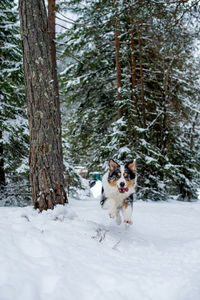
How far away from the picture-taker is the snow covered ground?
1848mm

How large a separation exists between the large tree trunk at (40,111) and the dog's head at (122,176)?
1114mm

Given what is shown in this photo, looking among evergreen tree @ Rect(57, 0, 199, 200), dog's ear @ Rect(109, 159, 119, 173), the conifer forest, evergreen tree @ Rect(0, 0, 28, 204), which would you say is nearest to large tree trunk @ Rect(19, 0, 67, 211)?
the conifer forest

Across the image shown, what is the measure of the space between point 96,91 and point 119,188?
8.04m

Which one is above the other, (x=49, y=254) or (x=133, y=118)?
(x=133, y=118)

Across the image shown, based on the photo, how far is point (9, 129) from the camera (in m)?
8.45

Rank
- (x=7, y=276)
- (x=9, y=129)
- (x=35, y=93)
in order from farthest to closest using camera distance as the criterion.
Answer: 1. (x=9, y=129)
2. (x=35, y=93)
3. (x=7, y=276)

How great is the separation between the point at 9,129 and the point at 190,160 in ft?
29.6

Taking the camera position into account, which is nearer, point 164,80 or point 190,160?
point 164,80

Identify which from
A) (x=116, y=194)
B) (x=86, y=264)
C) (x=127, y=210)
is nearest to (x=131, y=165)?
(x=116, y=194)

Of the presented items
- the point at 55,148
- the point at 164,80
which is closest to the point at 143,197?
the point at 164,80

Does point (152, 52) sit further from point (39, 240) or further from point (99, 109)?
point (39, 240)

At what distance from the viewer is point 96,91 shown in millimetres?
12102

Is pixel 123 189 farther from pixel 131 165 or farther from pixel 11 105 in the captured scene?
pixel 11 105

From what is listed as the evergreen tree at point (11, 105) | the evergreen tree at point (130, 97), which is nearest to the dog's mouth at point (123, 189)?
the evergreen tree at point (130, 97)
